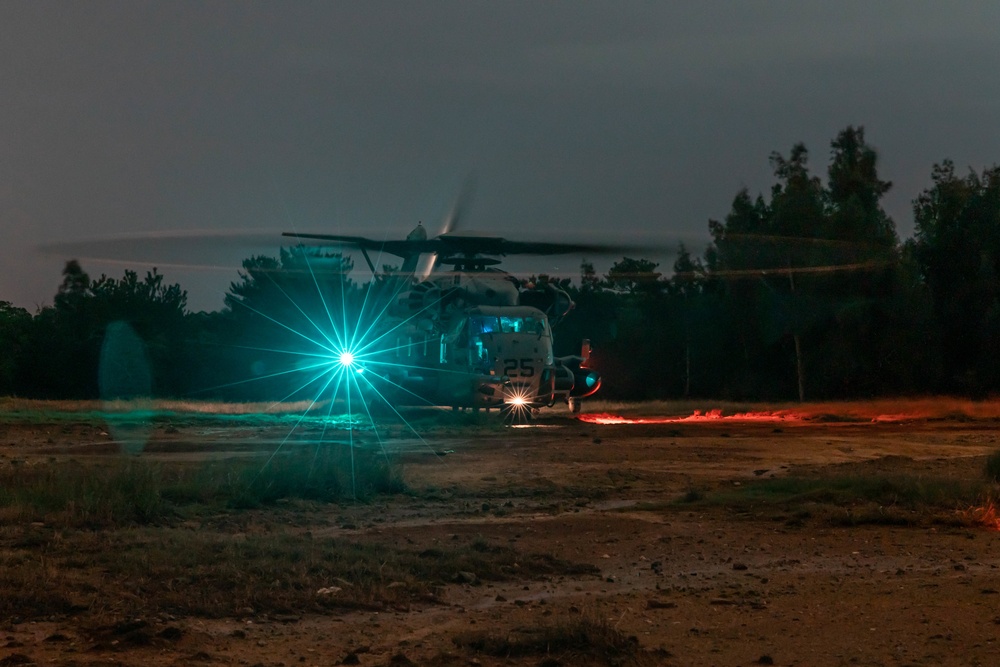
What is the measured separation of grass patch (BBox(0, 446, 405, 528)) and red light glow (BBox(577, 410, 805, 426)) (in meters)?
15.7

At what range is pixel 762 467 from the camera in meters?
17.4

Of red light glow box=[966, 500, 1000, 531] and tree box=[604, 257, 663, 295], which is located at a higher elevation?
tree box=[604, 257, 663, 295]

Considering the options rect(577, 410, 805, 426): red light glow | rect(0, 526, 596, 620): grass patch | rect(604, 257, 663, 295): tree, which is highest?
rect(604, 257, 663, 295): tree

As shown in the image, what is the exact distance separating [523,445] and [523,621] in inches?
518

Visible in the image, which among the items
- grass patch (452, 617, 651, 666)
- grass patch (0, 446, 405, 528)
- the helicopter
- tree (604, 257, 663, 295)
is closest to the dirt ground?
grass patch (452, 617, 651, 666)

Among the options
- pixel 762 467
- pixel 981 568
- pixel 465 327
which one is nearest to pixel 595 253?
pixel 465 327

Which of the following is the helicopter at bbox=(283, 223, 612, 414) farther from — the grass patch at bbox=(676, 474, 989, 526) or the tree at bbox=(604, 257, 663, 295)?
the tree at bbox=(604, 257, 663, 295)

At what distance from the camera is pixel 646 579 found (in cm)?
905

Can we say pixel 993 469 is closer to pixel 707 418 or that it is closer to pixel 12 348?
pixel 707 418

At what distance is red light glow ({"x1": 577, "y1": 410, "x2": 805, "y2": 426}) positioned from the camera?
30714mm

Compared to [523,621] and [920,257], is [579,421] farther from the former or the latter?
[920,257]

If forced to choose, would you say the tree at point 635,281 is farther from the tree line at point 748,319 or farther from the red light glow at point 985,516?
the red light glow at point 985,516

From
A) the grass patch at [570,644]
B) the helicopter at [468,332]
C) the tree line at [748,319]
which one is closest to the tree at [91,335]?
the tree line at [748,319]

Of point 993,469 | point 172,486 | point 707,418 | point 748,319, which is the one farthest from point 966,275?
point 172,486
